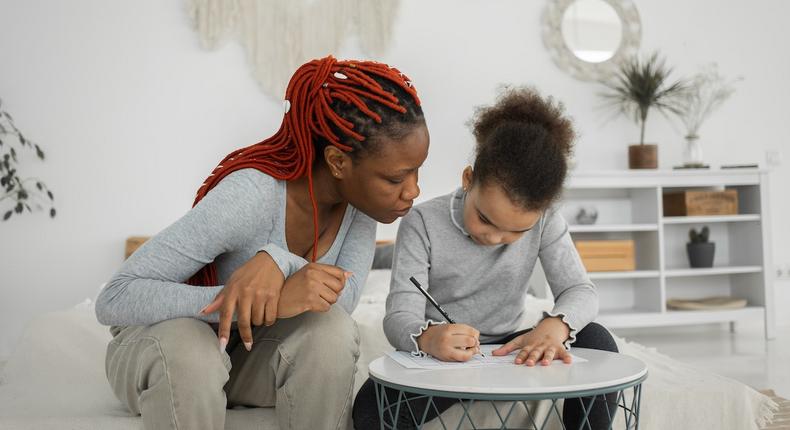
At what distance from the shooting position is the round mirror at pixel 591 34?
153 inches

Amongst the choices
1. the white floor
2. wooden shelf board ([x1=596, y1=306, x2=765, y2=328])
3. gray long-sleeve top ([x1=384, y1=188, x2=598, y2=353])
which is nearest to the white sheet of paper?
gray long-sleeve top ([x1=384, y1=188, x2=598, y2=353])

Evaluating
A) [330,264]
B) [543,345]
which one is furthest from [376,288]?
[543,345]

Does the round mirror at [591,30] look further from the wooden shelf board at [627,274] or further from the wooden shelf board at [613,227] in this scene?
the wooden shelf board at [627,274]

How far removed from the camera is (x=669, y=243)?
4031mm

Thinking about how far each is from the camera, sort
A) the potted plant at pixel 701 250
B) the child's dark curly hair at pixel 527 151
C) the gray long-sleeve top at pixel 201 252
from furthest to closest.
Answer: the potted plant at pixel 701 250 < the child's dark curly hair at pixel 527 151 < the gray long-sleeve top at pixel 201 252

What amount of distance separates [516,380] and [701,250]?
3.07 metres

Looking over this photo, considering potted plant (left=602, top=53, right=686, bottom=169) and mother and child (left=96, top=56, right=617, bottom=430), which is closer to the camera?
mother and child (left=96, top=56, right=617, bottom=430)

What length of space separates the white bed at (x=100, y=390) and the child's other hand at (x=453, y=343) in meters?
0.27

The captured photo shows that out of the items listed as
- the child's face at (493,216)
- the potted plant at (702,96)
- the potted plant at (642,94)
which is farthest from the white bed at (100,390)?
the potted plant at (702,96)

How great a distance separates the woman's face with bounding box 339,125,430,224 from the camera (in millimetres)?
1229

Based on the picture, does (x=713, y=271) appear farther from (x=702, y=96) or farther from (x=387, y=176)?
(x=387, y=176)

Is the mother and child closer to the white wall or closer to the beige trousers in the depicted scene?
the beige trousers

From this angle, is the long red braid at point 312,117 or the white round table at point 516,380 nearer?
the white round table at point 516,380

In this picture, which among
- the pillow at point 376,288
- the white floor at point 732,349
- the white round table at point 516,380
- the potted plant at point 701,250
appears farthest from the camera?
the potted plant at point 701,250
